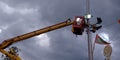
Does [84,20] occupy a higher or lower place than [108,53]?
higher

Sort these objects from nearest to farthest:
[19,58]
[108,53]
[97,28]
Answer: [108,53] < [97,28] < [19,58]

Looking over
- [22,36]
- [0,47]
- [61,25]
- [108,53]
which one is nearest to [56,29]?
[61,25]

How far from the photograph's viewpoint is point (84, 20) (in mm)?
53312

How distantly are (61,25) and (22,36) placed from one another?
6823 mm

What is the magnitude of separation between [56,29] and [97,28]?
8324 mm

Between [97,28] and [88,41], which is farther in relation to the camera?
[97,28]

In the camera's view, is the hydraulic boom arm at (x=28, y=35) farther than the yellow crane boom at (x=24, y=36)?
Yes

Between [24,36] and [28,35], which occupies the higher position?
[28,35]

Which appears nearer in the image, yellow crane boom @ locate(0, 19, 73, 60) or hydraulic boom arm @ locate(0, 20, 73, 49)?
yellow crane boom @ locate(0, 19, 73, 60)

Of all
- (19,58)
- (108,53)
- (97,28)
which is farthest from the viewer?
(19,58)

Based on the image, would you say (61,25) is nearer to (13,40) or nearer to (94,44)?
(13,40)

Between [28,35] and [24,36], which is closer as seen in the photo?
[28,35]

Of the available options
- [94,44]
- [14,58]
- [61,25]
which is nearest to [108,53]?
[94,44]

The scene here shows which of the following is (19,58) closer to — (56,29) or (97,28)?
(56,29)
